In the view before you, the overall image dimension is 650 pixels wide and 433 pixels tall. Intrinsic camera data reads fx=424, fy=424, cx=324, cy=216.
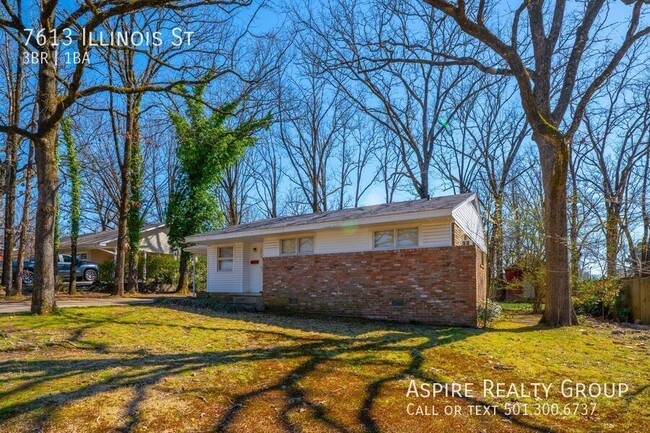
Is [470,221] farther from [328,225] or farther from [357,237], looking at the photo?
[328,225]

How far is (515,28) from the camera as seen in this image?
993 cm

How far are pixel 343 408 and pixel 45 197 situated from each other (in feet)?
26.8

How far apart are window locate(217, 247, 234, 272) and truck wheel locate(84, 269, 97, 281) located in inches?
459

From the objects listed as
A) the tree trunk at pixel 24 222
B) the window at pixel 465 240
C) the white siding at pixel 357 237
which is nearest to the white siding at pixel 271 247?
the white siding at pixel 357 237

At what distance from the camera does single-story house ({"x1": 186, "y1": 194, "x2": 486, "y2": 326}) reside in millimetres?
10883

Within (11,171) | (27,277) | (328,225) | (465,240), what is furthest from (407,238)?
(27,277)

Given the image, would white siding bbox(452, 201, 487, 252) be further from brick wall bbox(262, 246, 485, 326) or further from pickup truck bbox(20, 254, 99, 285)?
pickup truck bbox(20, 254, 99, 285)


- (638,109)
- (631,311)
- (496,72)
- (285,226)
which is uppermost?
(638,109)

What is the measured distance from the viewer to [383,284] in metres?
11.9

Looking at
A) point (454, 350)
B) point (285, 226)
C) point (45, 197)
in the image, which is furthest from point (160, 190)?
point (454, 350)

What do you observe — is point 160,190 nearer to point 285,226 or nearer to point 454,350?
point 285,226

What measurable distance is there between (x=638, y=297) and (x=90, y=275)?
26.0 meters

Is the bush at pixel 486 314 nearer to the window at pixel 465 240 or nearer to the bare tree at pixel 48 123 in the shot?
the window at pixel 465 240

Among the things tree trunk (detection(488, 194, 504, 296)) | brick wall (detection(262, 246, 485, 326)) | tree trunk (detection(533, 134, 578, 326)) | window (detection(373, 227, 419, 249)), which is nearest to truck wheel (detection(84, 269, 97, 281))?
brick wall (detection(262, 246, 485, 326))
